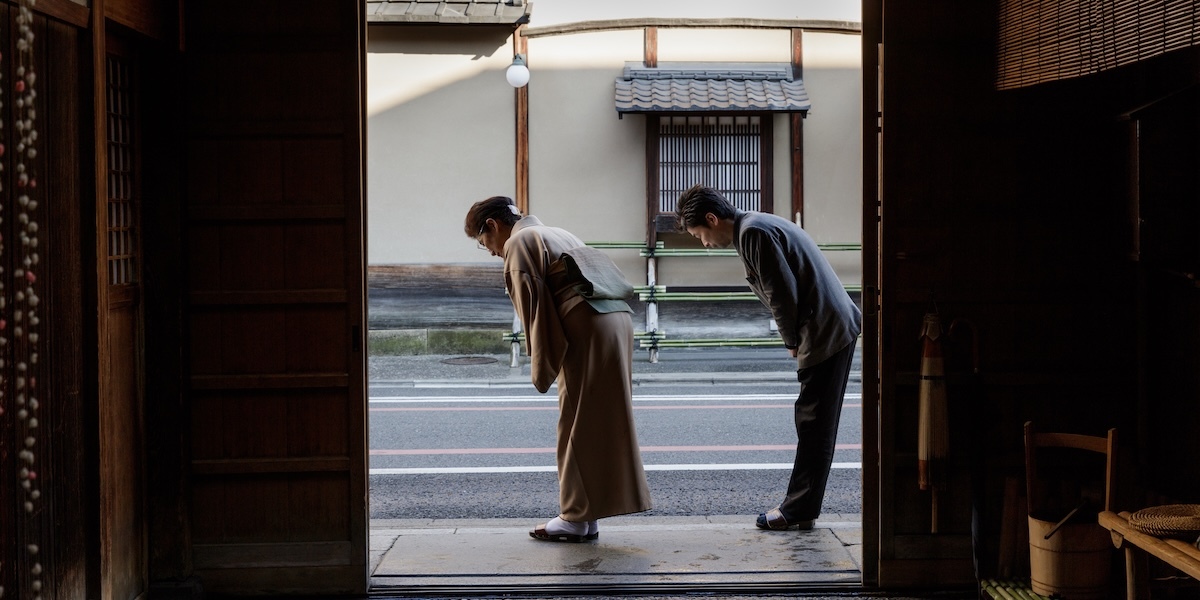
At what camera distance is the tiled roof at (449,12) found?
559 inches

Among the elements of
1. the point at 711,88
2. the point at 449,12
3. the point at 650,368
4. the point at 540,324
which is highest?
the point at 449,12

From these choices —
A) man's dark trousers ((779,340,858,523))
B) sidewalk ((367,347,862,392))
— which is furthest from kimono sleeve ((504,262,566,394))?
sidewalk ((367,347,862,392))

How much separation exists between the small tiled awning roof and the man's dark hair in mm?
8549

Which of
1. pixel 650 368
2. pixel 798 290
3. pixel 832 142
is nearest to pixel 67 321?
pixel 798 290

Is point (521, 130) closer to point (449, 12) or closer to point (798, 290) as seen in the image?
point (449, 12)

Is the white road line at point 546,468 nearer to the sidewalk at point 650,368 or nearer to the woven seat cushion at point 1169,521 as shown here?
the woven seat cushion at point 1169,521

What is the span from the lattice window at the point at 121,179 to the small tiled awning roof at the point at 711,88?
10113 millimetres

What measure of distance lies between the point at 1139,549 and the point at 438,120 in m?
12.5

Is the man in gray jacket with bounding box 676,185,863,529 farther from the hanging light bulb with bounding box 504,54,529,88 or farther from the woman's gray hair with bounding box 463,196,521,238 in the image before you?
the hanging light bulb with bounding box 504,54,529,88

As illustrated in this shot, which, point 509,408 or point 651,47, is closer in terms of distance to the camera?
point 509,408

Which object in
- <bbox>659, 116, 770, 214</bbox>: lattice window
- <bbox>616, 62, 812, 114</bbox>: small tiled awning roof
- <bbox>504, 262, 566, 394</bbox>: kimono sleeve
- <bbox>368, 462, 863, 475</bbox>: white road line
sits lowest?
<bbox>368, 462, 863, 475</bbox>: white road line

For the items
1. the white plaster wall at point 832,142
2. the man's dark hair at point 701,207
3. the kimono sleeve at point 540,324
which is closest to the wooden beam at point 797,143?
the white plaster wall at point 832,142

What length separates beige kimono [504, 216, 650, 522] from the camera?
5.35 metres

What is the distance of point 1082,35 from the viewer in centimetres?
379
